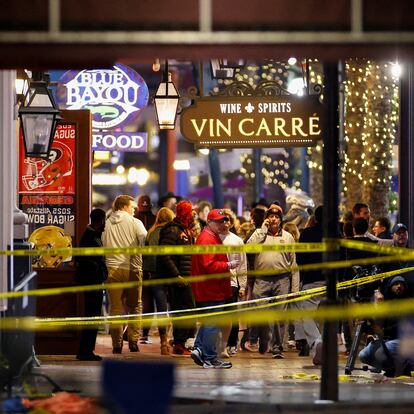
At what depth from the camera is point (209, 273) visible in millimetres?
16625

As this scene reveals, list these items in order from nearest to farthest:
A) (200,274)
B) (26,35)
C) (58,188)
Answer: (26,35)
(200,274)
(58,188)

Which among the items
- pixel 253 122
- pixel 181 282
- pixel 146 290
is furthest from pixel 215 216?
pixel 146 290

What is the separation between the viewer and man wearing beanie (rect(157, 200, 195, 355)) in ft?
58.5

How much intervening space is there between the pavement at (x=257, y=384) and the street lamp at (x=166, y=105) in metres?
3.62

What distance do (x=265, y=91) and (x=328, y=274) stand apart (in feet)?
23.7

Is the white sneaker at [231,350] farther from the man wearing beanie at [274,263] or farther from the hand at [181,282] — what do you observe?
the hand at [181,282]

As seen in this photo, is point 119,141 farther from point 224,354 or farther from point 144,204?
point 224,354

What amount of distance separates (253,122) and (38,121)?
141 inches

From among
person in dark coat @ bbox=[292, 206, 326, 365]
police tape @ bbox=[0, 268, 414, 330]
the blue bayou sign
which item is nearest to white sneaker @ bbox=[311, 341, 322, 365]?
person in dark coat @ bbox=[292, 206, 326, 365]

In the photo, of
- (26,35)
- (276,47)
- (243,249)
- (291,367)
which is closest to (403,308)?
(243,249)

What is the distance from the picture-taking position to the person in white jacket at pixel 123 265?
18.2 meters

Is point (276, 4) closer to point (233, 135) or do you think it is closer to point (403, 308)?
point (403, 308)

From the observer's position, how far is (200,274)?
54.5 ft

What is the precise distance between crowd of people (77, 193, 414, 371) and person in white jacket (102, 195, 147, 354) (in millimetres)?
13
